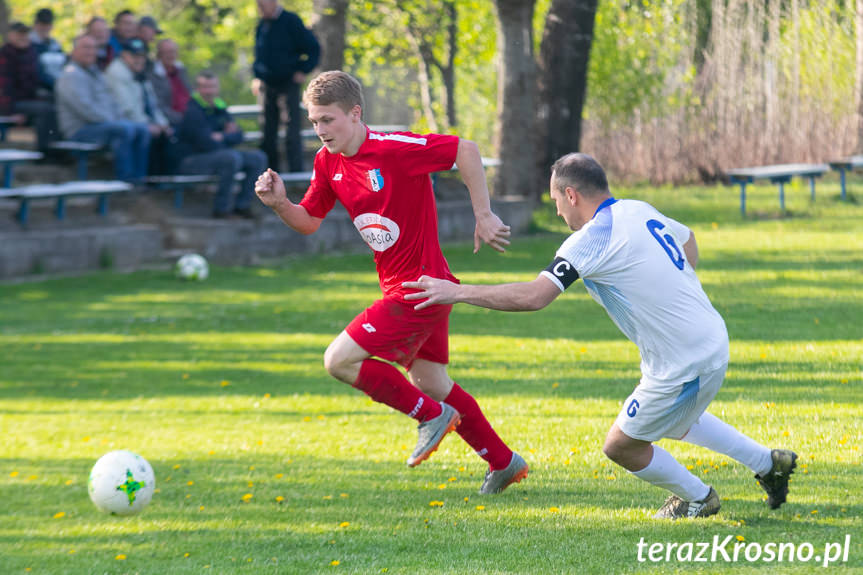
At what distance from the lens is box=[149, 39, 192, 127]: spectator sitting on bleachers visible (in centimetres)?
1786

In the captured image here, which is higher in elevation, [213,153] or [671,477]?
[213,153]

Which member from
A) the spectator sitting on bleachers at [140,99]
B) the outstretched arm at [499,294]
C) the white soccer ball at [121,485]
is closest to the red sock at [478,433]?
the outstretched arm at [499,294]

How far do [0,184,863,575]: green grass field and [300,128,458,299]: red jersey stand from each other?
1261 millimetres

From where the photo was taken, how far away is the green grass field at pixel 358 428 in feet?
17.3

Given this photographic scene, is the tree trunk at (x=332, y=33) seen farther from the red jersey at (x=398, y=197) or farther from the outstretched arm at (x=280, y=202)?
the red jersey at (x=398, y=197)

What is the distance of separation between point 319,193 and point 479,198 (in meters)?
0.91

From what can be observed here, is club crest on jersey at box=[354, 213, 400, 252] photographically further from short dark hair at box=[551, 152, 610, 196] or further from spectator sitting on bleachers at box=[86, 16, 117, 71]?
spectator sitting on bleachers at box=[86, 16, 117, 71]

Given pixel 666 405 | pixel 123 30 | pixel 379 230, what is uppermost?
pixel 123 30

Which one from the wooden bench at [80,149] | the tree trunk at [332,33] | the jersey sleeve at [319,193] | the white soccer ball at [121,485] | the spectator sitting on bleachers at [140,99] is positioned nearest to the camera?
the jersey sleeve at [319,193]

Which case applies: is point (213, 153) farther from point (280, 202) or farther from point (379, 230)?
point (379, 230)

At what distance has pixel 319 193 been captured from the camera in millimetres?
6129

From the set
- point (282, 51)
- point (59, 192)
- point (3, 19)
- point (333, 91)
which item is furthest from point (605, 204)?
point (3, 19)

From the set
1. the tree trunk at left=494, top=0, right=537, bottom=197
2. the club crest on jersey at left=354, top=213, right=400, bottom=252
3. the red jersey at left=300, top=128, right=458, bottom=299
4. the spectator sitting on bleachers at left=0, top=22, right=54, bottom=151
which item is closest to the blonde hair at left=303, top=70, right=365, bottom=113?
the red jersey at left=300, top=128, right=458, bottom=299

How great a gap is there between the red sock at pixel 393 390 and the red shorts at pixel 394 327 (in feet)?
0.34
